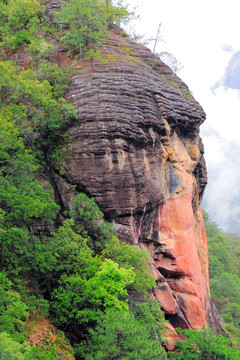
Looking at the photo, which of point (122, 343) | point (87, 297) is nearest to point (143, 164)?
point (87, 297)

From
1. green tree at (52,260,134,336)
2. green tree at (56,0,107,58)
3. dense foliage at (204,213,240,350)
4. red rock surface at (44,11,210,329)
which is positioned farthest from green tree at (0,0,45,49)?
dense foliage at (204,213,240,350)

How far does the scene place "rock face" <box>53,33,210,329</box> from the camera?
20.6 m

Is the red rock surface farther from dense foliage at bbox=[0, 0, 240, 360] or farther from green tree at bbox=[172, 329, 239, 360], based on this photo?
green tree at bbox=[172, 329, 239, 360]

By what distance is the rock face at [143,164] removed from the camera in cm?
2059

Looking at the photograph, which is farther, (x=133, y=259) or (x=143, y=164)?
(x=143, y=164)

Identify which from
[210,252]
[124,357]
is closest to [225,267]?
[210,252]

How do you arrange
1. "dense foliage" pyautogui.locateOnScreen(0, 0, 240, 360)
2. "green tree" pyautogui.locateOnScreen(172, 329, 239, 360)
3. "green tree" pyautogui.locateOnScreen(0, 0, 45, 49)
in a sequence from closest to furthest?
"dense foliage" pyautogui.locateOnScreen(0, 0, 240, 360)
"green tree" pyautogui.locateOnScreen(172, 329, 239, 360)
"green tree" pyautogui.locateOnScreen(0, 0, 45, 49)

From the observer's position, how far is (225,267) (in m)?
66.1

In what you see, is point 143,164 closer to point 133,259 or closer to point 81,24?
point 133,259

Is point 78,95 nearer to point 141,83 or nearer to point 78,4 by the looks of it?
point 141,83

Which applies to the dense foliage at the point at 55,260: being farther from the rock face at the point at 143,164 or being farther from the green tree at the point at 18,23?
the green tree at the point at 18,23

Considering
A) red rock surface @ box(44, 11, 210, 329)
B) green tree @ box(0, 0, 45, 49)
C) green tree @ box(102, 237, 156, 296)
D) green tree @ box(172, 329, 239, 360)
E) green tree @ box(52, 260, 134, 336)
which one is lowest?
green tree @ box(172, 329, 239, 360)

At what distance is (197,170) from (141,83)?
405 inches

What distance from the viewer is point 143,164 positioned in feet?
72.1
